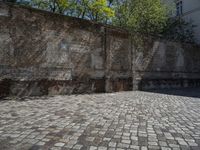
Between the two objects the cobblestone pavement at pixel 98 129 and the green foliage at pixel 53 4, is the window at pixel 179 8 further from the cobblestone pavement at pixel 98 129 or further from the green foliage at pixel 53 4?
the cobblestone pavement at pixel 98 129

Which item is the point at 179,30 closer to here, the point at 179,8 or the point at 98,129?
the point at 179,8

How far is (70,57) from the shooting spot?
40.7ft

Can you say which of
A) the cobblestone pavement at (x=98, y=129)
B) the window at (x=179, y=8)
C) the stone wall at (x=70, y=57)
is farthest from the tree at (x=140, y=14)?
the cobblestone pavement at (x=98, y=129)

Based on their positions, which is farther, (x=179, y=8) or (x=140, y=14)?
(x=179, y=8)

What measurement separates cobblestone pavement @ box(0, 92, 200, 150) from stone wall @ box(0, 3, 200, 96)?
333 centimetres

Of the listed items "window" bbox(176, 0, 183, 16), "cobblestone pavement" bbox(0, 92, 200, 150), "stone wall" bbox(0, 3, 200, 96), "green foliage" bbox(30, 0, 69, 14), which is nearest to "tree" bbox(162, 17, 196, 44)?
"window" bbox(176, 0, 183, 16)

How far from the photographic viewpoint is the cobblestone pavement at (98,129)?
175 inches

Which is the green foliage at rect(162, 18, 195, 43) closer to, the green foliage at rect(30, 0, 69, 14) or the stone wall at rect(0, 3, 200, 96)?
the stone wall at rect(0, 3, 200, 96)

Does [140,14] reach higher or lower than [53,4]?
lower

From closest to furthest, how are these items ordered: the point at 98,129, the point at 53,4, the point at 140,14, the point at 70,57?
the point at 98,129, the point at 70,57, the point at 140,14, the point at 53,4

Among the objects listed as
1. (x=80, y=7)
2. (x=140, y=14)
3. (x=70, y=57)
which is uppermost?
(x=80, y=7)

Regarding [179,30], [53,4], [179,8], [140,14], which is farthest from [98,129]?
[179,8]

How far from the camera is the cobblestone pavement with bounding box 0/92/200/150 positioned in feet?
14.6

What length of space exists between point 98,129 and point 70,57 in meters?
7.42
